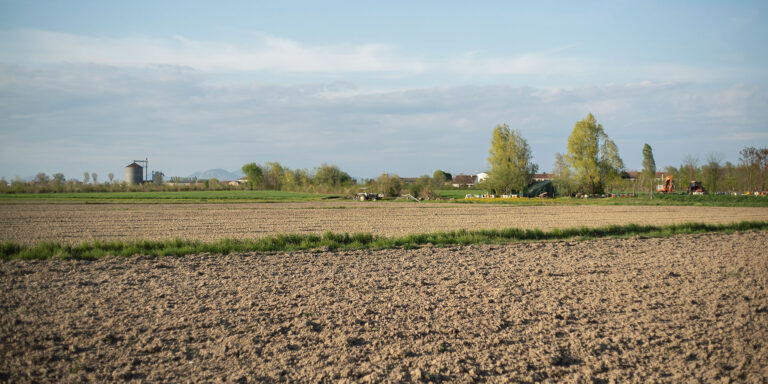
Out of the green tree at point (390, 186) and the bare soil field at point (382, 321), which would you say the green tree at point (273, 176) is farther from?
the bare soil field at point (382, 321)

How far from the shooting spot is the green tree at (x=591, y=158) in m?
77.4

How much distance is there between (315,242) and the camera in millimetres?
A: 18562

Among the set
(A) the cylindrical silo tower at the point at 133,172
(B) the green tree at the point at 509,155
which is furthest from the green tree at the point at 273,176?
(B) the green tree at the point at 509,155

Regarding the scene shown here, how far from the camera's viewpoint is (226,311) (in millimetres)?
9266

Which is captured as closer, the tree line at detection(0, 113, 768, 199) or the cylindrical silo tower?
the tree line at detection(0, 113, 768, 199)

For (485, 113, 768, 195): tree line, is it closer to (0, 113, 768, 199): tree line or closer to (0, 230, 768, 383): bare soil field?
(0, 113, 768, 199): tree line

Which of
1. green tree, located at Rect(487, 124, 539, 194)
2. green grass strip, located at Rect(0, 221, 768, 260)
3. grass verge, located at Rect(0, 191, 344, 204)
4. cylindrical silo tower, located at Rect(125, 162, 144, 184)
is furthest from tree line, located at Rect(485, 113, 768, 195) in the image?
cylindrical silo tower, located at Rect(125, 162, 144, 184)

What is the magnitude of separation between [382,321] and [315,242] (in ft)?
33.4

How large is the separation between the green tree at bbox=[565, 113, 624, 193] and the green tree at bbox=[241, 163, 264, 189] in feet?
281

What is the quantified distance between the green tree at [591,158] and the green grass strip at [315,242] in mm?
53795

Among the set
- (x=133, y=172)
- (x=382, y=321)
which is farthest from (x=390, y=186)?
(x=133, y=172)

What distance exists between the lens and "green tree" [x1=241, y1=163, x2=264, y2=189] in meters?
138

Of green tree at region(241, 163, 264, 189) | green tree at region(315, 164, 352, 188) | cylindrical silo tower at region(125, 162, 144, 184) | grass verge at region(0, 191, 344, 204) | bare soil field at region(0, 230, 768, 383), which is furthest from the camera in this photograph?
cylindrical silo tower at region(125, 162, 144, 184)

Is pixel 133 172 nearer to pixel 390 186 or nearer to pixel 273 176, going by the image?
pixel 273 176
